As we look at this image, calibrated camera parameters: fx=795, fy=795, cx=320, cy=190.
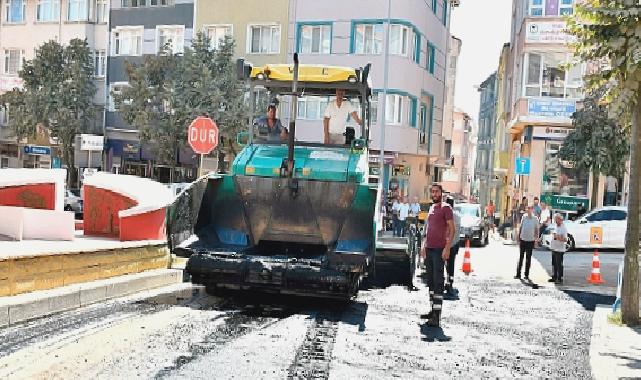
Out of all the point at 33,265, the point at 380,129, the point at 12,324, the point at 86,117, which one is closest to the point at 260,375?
the point at 12,324

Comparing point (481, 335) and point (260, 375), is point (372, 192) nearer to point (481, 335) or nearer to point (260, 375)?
point (481, 335)

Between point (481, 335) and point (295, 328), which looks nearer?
point (295, 328)

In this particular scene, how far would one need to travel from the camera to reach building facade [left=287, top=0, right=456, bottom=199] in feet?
116

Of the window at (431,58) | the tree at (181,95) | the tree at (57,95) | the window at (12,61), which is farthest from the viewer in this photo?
the window at (12,61)

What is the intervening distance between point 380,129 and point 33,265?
27.6m

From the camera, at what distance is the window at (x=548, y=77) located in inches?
1270

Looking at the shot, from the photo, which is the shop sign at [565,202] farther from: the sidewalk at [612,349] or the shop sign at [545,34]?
the sidewalk at [612,349]

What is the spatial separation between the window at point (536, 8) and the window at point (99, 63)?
22.3 metres

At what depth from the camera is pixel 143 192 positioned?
569 inches

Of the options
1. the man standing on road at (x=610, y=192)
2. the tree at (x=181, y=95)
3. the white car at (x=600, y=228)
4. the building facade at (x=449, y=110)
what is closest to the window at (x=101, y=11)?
the tree at (x=181, y=95)

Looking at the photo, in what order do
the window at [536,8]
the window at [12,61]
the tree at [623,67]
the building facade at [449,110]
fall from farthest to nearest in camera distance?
the building facade at [449,110]
the window at [12,61]
the window at [536,8]
the tree at [623,67]

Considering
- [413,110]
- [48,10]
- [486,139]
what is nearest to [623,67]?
[413,110]

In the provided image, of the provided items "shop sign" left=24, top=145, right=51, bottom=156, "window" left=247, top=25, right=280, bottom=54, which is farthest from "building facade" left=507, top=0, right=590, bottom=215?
"shop sign" left=24, top=145, right=51, bottom=156

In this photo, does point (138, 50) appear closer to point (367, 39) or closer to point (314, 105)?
point (367, 39)
